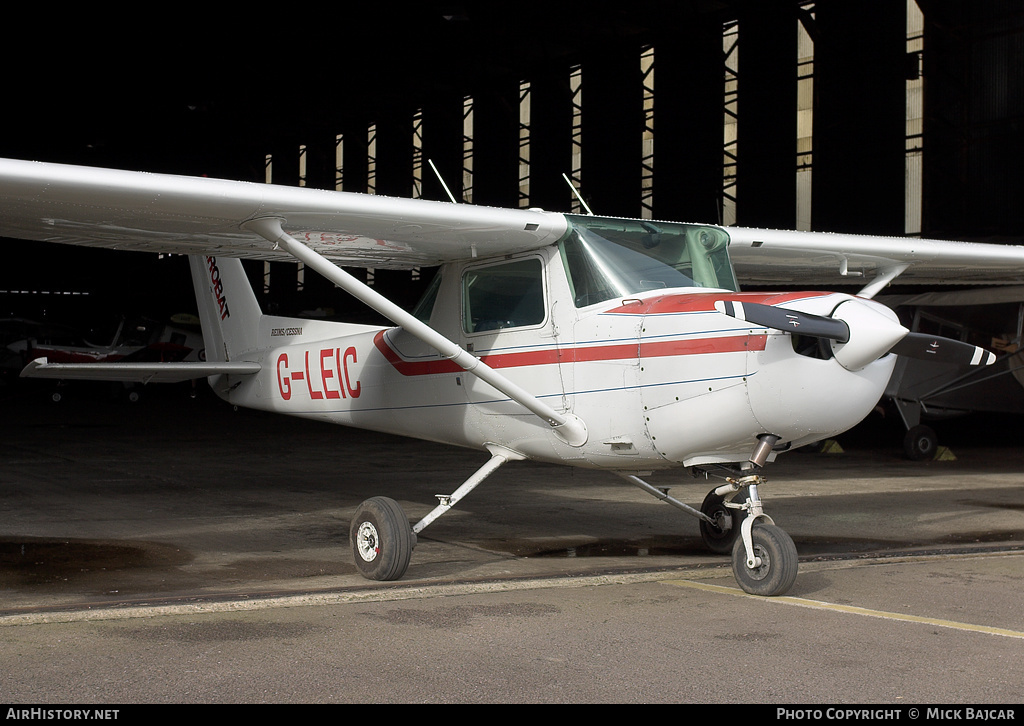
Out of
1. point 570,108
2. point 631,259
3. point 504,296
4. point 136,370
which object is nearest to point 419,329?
point 504,296

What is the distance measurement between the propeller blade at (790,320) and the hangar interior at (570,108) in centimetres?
1422

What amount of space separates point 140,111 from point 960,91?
31506 mm

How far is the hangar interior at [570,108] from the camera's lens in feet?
69.2

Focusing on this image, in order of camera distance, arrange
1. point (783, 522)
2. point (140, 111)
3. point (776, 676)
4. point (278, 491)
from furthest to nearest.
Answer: point (140, 111)
point (278, 491)
point (783, 522)
point (776, 676)

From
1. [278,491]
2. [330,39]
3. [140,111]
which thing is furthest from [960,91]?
[140,111]

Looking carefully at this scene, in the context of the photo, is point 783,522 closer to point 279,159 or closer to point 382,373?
point 382,373

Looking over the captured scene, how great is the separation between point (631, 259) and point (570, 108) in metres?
25.9

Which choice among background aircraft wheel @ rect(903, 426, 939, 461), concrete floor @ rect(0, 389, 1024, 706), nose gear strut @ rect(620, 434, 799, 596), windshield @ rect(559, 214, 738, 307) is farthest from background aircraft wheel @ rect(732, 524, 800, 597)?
background aircraft wheel @ rect(903, 426, 939, 461)

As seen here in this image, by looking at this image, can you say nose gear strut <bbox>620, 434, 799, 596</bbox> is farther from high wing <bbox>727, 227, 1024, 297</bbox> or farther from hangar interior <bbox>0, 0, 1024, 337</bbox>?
hangar interior <bbox>0, 0, 1024, 337</bbox>

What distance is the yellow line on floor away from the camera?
4.98m

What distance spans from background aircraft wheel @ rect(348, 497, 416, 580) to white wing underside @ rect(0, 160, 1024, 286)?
5.83ft

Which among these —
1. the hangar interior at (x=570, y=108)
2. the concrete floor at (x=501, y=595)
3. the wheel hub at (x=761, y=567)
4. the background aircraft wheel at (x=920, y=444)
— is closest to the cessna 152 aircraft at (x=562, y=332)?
the wheel hub at (x=761, y=567)

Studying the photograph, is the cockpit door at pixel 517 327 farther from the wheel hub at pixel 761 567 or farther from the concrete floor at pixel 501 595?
the wheel hub at pixel 761 567

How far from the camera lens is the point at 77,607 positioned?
520cm
